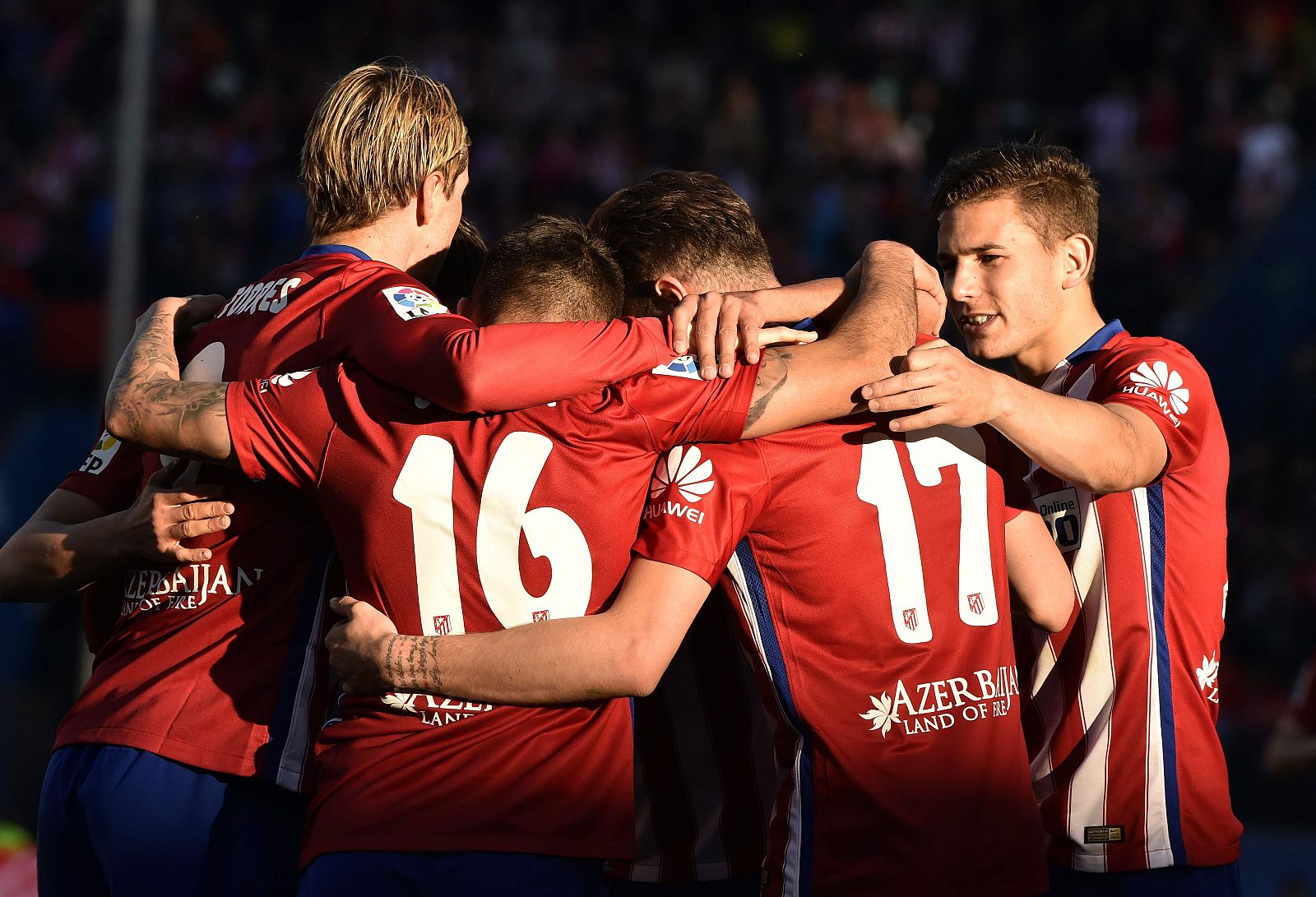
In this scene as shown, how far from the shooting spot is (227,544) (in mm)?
2945

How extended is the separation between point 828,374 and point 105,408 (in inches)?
57.4

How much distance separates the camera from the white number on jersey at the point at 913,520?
9.10 ft

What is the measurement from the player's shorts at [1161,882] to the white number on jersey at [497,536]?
4.74ft

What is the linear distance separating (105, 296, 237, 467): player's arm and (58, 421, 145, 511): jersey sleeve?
0.39m

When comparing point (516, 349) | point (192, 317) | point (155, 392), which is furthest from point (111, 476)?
point (516, 349)

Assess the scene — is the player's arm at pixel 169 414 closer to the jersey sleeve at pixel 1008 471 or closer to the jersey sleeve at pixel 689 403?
the jersey sleeve at pixel 689 403

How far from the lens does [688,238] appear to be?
119 inches

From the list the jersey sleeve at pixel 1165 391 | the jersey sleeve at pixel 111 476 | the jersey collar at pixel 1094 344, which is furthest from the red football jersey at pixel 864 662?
the jersey sleeve at pixel 111 476

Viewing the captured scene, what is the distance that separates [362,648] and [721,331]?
91 centimetres

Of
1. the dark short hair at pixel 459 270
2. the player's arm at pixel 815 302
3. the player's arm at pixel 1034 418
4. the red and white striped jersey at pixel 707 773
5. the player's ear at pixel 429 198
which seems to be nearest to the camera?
the player's arm at pixel 1034 418

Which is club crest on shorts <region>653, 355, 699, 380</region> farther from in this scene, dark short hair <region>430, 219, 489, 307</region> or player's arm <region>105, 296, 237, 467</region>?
dark short hair <region>430, 219, 489, 307</region>

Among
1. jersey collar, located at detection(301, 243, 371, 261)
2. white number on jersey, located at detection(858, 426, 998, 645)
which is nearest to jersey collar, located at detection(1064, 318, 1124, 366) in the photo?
white number on jersey, located at detection(858, 426, 998, 645)

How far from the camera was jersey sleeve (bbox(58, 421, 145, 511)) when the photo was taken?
3.23 metres

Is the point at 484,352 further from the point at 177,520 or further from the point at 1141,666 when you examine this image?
the point at 1141,666
